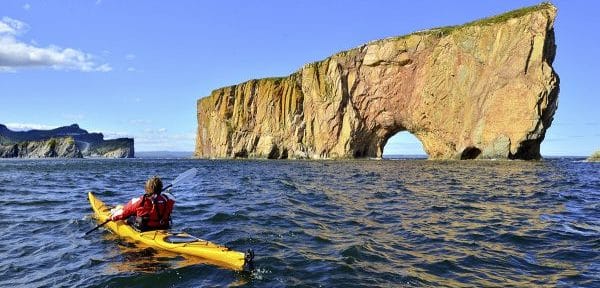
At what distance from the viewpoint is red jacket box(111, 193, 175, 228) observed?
11.1 meters

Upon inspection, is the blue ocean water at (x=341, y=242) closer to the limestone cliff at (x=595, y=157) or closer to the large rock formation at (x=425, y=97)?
the large rock formation at (x=425, y=97)

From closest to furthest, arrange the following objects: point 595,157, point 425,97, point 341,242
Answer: point 341,242 → point 595,157 → point 425,97

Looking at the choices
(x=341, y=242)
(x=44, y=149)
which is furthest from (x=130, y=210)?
(x=44, y=149)

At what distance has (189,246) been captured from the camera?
970 cm

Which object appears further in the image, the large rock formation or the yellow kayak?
the large rock formation

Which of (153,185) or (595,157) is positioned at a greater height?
(595,157)

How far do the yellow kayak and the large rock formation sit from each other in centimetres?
4682

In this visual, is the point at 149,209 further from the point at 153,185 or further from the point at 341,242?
the point at 341,242

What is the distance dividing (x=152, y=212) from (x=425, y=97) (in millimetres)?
53278

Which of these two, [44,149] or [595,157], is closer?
[595,157]

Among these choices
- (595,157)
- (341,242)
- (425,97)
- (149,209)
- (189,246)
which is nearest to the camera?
(189,246)

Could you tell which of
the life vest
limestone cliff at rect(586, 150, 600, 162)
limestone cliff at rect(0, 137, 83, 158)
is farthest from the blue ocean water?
limestone cliff at rect(0, 137, 83, 158)

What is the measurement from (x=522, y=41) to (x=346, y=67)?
24.6 meters

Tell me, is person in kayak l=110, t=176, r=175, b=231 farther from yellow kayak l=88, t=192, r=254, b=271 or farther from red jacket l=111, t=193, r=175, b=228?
yellow kayak l=88, t=192, r=254, b=271
